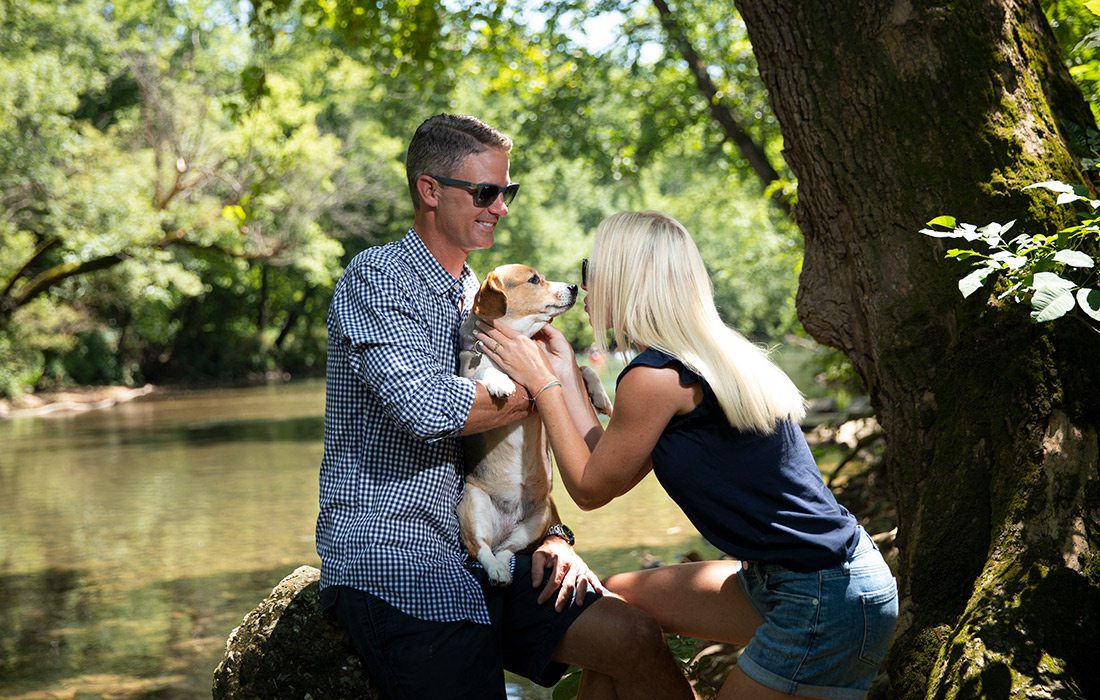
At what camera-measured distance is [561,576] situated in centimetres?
363

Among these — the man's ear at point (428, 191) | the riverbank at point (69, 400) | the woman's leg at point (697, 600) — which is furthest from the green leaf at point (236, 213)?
the riverbank at point (69, 400)

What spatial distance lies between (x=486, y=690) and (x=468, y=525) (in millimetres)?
595

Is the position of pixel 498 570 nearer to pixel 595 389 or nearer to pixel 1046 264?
pixel 595 389

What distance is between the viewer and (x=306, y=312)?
51.1 metres

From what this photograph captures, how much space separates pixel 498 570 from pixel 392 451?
0.54m

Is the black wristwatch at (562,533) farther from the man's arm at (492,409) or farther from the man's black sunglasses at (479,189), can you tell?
the man's black sunglasses at (479,189)

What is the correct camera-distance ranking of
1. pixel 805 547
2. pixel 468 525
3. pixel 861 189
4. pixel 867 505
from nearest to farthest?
pixel 805 547, pixel 468 525, pixel 861 189, pixel 867 505

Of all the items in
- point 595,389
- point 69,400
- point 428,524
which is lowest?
point 69,400

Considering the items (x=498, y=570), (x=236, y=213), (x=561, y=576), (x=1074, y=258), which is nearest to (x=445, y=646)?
(x=498, y=570)

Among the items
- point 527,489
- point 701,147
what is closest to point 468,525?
point 527,489

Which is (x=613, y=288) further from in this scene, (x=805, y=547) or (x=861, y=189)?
(x=861, y=189)

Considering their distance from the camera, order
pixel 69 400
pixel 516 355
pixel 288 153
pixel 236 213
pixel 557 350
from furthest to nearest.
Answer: pixel 69 400, pixel 288 153, pixel 236 213, pixel 557 350, pixel 516 355

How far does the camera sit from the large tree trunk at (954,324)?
3.38 meters

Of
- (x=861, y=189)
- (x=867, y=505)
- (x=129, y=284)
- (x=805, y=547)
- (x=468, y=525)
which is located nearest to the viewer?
(x=805, y=547)
